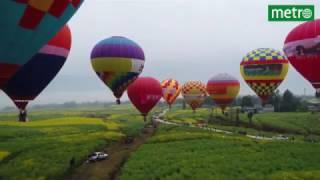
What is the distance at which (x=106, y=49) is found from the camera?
49188mm

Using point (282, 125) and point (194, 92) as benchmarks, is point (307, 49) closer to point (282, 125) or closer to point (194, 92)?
point (282, 125)

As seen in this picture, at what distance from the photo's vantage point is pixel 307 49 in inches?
1715

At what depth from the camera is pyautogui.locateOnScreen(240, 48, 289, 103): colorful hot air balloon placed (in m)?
60.2

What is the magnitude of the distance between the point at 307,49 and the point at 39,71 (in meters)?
24.8

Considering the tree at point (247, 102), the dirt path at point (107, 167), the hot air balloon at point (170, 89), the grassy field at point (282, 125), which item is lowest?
the dirt path at point (107, 167)

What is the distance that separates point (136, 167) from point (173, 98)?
72.9m

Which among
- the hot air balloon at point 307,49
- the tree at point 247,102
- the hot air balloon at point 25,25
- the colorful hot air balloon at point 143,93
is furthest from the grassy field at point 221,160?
the tree at point 247,102

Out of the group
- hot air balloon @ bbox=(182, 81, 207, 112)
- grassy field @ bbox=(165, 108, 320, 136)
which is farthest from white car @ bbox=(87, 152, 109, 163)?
hot air balloon @ bbox=(182, 81, 207, 112)

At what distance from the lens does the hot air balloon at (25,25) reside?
1972 centimetres

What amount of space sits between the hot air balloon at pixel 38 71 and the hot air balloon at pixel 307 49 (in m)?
22.1

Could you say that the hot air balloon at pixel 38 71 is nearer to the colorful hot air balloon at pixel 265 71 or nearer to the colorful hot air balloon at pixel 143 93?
the colorful hot air balloon at pixel 143 93

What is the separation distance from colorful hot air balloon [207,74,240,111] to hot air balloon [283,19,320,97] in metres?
34.5

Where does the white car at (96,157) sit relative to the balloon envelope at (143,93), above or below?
below

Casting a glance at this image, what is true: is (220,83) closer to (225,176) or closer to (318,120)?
(318,120)
